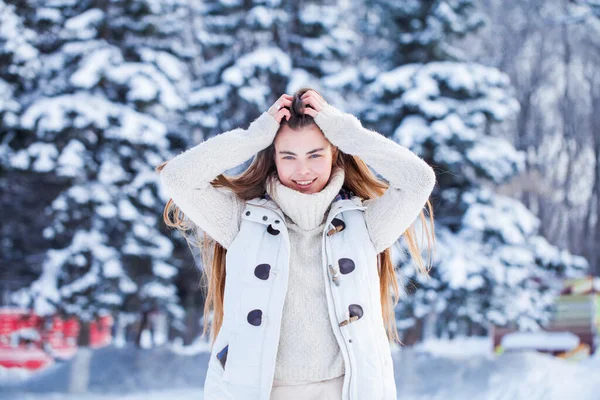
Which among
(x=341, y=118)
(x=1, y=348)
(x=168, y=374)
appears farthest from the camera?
(x=1, y=348)

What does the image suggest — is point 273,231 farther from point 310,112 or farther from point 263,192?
point 310,112

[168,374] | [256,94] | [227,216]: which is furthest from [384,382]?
[256,94]

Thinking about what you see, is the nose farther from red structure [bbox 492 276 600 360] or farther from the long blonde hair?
red structure [bbox 492 276 600 360]

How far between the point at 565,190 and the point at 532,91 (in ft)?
9.77

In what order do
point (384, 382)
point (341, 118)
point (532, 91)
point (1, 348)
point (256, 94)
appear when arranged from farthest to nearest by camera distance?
point (532, 91)
point (1, 348)
point (256, 94)
point (341, 118)
point (384, 382)

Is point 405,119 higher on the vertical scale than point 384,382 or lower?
lower

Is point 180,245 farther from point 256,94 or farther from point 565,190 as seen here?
point 565,190

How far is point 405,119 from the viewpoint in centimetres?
959

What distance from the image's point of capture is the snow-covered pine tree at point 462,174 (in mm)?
9281

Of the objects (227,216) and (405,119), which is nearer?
(227,216)

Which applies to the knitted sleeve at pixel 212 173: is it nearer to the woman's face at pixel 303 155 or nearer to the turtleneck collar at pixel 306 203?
the woman's face at pixel 303 155

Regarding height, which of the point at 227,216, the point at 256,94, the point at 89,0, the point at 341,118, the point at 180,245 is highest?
the point at 341,118

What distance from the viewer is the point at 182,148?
11555mm

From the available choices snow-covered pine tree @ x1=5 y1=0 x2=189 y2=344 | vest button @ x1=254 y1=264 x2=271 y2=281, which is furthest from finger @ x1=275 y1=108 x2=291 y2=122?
snow-covered pine tree @ x1=5 y1=0 x2=189 y2=344
